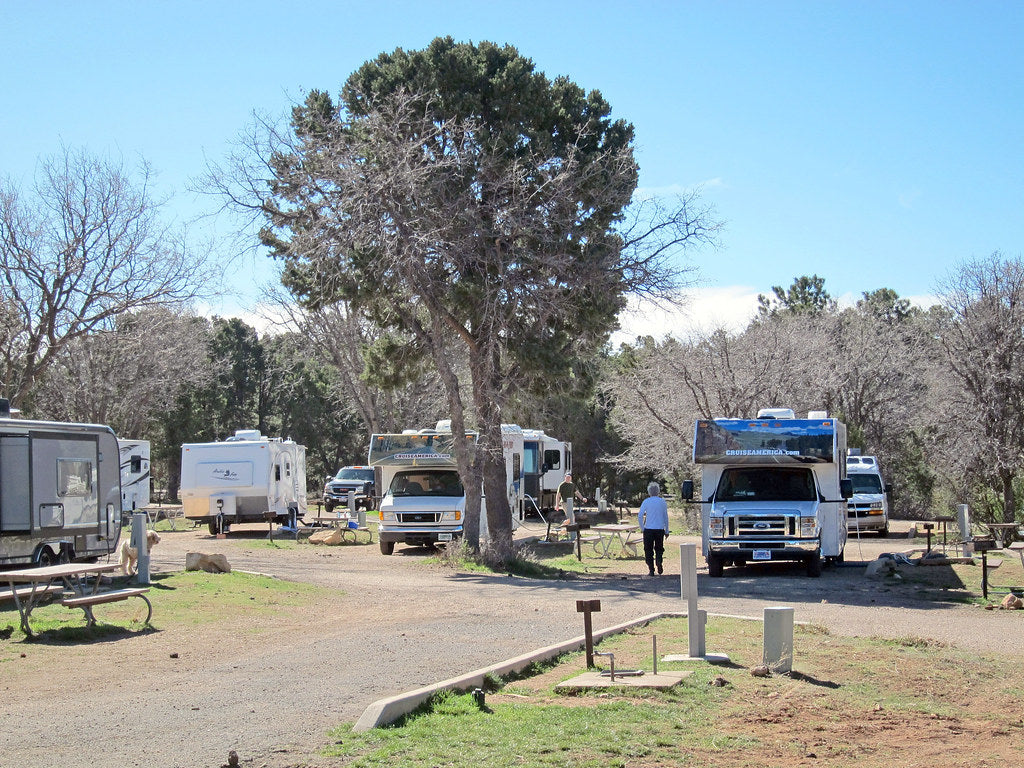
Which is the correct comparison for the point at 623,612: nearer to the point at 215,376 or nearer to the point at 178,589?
the point at 178,589

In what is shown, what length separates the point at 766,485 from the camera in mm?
20094

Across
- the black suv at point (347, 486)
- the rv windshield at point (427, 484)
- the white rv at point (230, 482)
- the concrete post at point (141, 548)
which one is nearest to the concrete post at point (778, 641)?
the concrete post at point (141, 548)

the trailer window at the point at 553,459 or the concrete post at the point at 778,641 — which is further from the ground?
the trailer window at the point at 553,459

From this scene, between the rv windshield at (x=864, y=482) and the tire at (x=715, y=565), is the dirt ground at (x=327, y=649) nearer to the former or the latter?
the tire at (x=715, y=565)

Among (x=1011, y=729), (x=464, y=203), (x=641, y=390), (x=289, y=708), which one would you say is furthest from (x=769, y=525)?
(x=641, y=390)

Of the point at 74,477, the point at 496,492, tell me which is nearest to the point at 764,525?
the point at 496,492

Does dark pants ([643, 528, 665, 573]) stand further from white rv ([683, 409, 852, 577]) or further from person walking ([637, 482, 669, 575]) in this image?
white rv ([683, 409, 852, 577])

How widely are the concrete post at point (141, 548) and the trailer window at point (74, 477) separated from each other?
101 cm

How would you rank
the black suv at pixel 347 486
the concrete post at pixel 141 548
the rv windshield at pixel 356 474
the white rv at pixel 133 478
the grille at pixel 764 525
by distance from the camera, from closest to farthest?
the concrete post at pixel 141 548, the grille at pixel 764 525, the white rv at pixel 133 478, the black suv at pixel 347 486, the rv windshield at pixel 356 474

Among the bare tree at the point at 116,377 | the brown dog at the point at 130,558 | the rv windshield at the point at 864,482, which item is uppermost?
the bare tree at the point at 116,377

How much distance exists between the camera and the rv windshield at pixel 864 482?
30.8 m

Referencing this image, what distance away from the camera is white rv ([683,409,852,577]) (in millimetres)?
19125

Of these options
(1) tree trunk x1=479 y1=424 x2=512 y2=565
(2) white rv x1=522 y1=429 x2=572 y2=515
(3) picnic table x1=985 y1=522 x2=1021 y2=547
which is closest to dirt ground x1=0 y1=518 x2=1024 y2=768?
(1) tree trunk x1=479 y1=424 x2=512 y2=565

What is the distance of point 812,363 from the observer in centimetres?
3609
